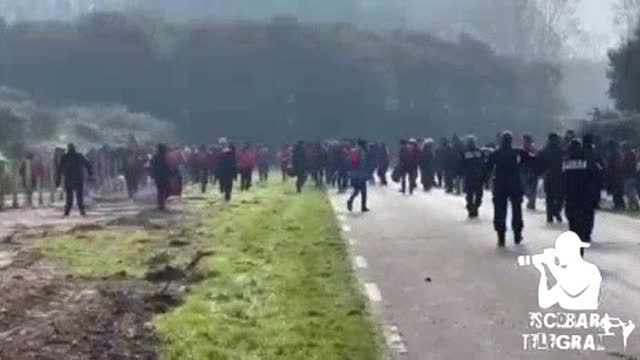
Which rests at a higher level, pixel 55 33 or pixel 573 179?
pixel 55 33

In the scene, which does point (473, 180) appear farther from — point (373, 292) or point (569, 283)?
point (569, 283)

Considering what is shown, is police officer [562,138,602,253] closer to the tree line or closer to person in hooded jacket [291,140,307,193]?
person in hooded jacket [291,140,307,193]

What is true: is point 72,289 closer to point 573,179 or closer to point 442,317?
point 442,317

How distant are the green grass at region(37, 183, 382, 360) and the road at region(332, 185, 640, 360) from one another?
39cm

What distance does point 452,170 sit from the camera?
46625 mm

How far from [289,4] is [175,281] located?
12652cm

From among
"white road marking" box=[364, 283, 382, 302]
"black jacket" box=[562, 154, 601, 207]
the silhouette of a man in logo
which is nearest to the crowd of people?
"black jacket" box=[562, 154, 601, 207]

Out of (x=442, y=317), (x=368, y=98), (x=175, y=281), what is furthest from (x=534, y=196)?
(x=368, y=98)

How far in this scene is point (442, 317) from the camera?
14711 millimetres

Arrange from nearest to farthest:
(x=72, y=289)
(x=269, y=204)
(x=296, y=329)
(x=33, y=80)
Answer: (x=296, y=329)
(x=72, y=289)
(x=269, y=204)
(x=33, y=80)

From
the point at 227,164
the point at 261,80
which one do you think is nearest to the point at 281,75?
the point at 261,80

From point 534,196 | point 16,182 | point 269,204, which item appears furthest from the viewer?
point 16,182

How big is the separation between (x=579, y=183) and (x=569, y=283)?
20.1ft

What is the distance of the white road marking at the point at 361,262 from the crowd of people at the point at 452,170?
264cm
